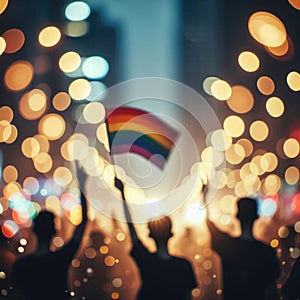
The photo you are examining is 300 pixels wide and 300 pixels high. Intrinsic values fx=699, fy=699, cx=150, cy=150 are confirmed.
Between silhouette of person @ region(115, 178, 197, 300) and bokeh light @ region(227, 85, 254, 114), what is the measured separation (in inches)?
336

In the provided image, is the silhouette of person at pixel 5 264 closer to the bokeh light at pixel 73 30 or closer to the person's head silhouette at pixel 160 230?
the person's head silhouette at pixel 160 230

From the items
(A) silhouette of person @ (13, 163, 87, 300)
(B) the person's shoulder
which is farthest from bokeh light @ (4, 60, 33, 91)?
(B) the person's shoulder

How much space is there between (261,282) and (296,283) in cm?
38

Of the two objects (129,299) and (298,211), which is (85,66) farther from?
(129,299)

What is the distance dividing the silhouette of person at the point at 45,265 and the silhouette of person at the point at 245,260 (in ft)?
1.80

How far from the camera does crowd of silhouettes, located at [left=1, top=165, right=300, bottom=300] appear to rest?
2.52m

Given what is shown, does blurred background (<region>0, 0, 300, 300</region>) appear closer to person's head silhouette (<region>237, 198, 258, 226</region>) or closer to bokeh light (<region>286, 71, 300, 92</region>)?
bokeh light (<region>286, 71, 300, 92</region>)

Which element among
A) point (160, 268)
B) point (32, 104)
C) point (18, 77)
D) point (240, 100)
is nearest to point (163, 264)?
point (160, 268)

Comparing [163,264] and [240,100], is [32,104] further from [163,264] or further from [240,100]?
[163,264]

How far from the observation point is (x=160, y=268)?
2.52 m

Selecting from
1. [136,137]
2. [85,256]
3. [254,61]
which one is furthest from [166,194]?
[254,61]

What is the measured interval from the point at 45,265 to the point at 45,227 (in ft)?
0.47

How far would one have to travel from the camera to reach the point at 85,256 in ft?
12.9

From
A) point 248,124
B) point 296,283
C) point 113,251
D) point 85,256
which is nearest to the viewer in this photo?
point 296,283
